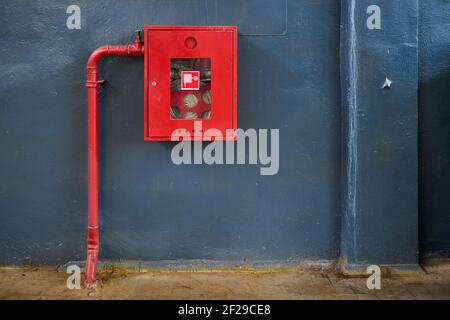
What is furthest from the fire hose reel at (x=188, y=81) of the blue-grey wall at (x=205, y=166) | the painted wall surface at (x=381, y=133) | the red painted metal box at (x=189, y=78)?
the painted wall surface at (x=381, y=133)

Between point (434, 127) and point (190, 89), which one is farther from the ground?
point (190, 89)

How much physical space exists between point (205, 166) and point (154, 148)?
45 cm

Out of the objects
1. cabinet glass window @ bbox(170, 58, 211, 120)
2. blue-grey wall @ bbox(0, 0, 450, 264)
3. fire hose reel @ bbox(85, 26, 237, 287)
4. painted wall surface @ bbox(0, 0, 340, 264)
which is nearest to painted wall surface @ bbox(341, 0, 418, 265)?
blue-grey wall @ bbox(0, 0, 450, 264)

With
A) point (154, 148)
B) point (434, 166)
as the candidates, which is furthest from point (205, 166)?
point (434, 166)

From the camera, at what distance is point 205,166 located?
4.41 m

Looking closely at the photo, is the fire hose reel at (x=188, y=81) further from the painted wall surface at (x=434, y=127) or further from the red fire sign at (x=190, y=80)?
the painted wall surface at (x=434, y=127)

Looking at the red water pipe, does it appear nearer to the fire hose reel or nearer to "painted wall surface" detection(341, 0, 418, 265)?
the fire hose reel

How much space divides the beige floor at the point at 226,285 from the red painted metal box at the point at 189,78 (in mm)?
1155

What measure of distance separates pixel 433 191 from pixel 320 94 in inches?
50.6

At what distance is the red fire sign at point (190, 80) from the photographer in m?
4.01

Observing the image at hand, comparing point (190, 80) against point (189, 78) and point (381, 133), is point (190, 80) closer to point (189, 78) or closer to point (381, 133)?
point (189, 78)

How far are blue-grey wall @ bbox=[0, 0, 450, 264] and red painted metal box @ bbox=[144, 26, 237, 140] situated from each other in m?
0.37
